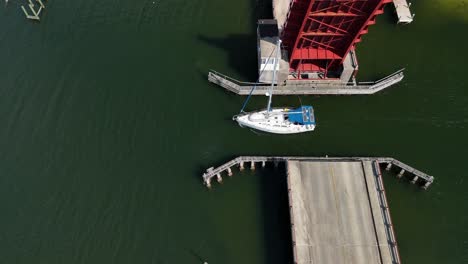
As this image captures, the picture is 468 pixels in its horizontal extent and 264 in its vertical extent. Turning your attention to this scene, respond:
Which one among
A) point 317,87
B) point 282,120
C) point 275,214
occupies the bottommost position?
point 275,214

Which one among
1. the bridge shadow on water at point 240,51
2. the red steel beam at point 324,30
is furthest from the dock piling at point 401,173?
the bridge shadow on water at point 240,51

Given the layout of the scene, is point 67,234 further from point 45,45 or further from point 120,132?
point 45,45

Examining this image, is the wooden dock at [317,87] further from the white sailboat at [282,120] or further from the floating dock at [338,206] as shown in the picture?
the floating dock at [338,206]

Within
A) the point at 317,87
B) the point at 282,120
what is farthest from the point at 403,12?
the point at 282,120

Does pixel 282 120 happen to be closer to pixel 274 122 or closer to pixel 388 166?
pixel 274 122

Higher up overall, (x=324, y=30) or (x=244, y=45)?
(x=244, y=45)

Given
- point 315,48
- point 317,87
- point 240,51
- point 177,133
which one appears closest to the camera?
point 315,48
